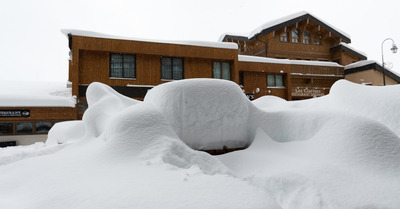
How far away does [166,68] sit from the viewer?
57.7 feet

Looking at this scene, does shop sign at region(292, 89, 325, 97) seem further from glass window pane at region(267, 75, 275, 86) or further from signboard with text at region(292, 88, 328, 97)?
glass window pane at region(267, 75, 275, 86)

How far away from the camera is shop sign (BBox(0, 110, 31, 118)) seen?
1404cm

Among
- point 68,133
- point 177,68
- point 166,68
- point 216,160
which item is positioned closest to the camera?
point 216,160

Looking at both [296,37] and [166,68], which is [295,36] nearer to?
[296,37]

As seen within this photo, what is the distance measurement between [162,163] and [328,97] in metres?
7.51

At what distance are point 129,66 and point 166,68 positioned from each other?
2660mm

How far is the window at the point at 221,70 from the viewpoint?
61.1 feet

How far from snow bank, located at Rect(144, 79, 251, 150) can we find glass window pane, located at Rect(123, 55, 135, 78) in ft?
37.5

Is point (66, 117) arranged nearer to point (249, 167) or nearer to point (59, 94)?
point (59, 94)

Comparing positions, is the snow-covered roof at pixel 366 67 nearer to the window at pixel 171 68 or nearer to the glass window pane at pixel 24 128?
the window at pixel 171 68

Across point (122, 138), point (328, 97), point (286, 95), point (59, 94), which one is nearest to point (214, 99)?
point (122, 138)

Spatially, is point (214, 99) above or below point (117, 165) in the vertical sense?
above

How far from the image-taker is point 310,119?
5852 mm

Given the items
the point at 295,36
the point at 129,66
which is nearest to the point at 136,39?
the point at 129,66
